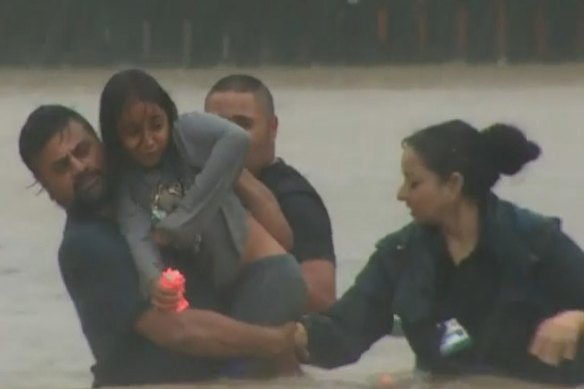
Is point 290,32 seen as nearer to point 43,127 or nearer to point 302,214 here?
point 302,214

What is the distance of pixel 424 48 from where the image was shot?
2838cm

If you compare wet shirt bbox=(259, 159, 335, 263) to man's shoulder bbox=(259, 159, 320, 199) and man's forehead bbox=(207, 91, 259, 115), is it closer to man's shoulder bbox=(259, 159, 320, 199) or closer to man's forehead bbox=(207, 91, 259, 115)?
man's shoulder bbox=(259, 159, 320, 199)

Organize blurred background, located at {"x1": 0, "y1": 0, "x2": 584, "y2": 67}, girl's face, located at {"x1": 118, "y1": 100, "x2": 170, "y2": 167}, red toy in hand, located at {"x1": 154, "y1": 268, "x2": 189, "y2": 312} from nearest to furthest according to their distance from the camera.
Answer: red toy in hand, located at {"x1": 154, "y1": 268, "x2": 189, "y2": 312} < girl's face, located at {"x1": 118, "y1": 100, "x2": 170, "y2": 167} < blurred background, located at {"x1": 0, "y1": 0, "x2": 584, "y2": 67}

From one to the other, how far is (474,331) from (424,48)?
23.6m

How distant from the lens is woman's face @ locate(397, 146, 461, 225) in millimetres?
4906

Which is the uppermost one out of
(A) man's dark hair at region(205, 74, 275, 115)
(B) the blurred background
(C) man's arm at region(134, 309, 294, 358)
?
(A) man's dark hair at region(205, 74, 275, 115)

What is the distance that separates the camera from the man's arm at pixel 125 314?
491 cm

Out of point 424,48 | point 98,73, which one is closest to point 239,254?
point 98,73

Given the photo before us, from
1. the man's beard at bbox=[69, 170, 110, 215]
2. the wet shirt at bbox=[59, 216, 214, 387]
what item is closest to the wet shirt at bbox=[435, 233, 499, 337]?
the wet shirt at bbox=[59, 216, 214, 387]

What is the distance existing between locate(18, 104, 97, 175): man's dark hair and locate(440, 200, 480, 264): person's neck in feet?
3.58

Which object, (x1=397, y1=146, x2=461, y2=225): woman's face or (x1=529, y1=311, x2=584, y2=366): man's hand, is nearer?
(x1=529, y1=311, x2=584, y2=366): man's hand

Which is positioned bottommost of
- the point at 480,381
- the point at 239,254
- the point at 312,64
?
the point at 312,64

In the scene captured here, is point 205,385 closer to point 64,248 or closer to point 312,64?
point 64,248

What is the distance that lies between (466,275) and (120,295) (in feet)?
3.24
